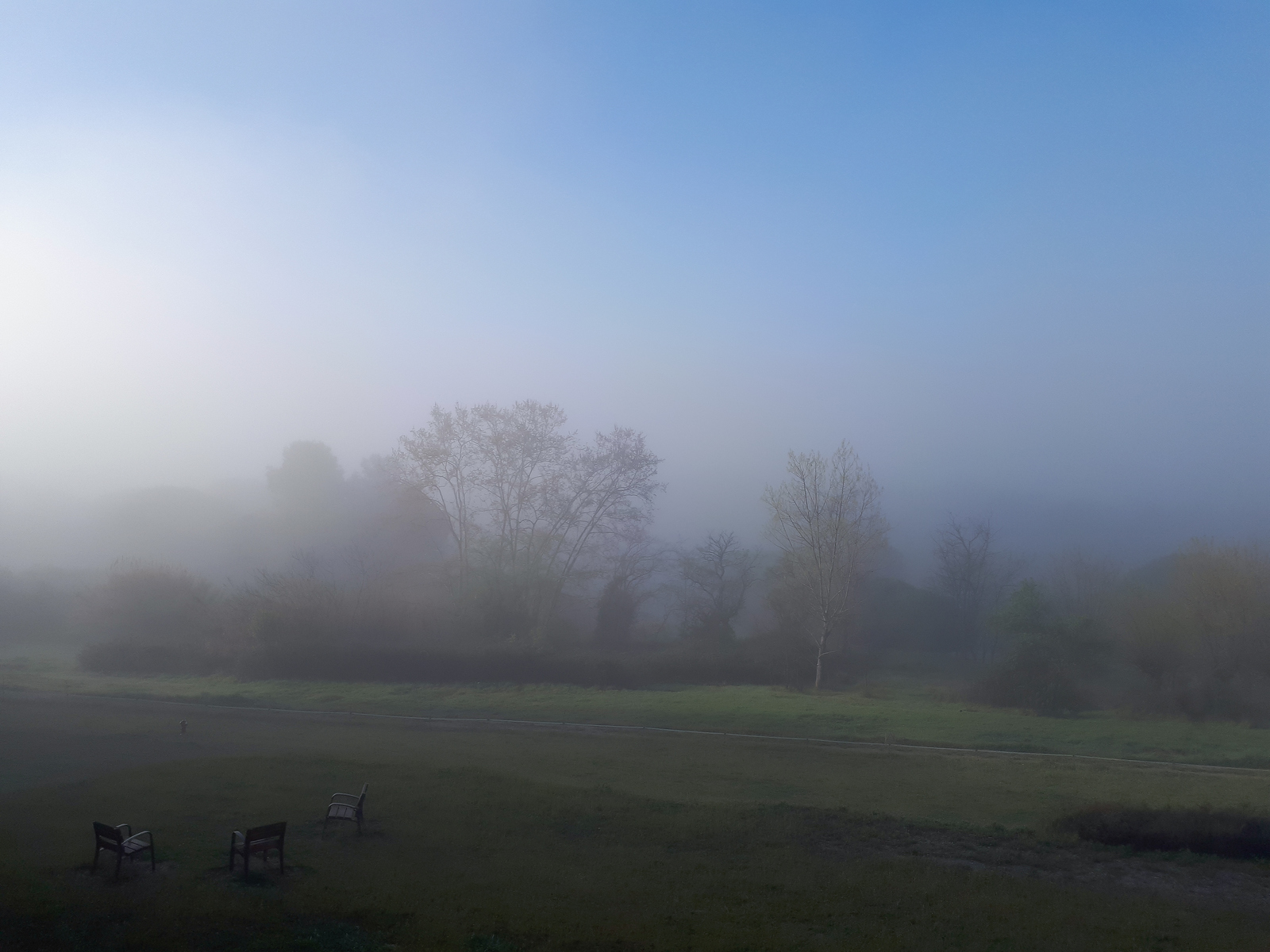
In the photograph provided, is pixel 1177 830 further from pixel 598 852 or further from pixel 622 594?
pixel 622 594

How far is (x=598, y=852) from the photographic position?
1323 centimetres

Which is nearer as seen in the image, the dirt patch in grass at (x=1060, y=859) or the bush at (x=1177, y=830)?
the dirt patch in grass at (x=1060, y=859)

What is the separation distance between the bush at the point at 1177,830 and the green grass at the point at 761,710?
35.0ft

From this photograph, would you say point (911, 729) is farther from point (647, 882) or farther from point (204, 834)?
point (204, 834)

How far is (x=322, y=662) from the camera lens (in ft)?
138

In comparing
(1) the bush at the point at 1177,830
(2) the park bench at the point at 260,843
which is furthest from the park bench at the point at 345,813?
(1) the bush at the point at 1177,830

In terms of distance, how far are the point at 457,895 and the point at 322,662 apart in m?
35.1

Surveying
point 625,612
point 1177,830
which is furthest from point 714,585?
point 1177,830

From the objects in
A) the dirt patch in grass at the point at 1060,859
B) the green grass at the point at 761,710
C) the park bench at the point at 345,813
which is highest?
the park bench at the point at 345,813

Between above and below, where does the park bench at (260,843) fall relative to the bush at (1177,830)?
above

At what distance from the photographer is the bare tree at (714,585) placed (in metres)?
52.4

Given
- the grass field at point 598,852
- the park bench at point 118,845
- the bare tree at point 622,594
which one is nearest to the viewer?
the grass field at point 598,852

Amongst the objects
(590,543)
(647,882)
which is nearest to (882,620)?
(590,543)

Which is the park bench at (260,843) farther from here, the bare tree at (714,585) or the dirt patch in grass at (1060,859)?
the bare tree at (714,585)
